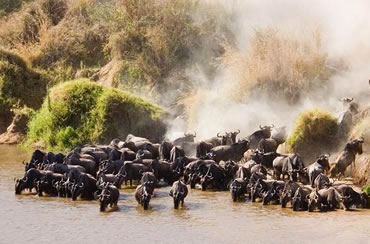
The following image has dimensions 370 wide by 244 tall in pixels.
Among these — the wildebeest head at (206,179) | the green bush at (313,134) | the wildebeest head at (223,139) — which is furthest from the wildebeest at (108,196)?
Answer: the green bush at (313,134)

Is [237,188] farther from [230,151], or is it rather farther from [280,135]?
[280,135]

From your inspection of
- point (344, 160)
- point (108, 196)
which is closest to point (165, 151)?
point (344, 160)

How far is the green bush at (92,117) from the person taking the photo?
31.3 metres

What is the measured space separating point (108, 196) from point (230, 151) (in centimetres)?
672

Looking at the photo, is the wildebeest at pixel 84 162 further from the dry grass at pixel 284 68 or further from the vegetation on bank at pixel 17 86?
the vegetation on bank at pixel 17 86

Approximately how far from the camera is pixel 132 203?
816 inches

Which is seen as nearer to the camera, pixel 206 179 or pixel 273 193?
pixel 273 193

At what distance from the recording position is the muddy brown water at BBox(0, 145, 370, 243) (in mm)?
17078

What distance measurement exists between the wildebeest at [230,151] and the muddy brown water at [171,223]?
3609 mm

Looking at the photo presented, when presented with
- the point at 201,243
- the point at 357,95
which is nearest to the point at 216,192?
the point at 201,243

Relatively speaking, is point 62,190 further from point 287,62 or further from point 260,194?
point 287,62

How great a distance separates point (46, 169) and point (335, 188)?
8.22m

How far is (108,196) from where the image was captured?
19.6m

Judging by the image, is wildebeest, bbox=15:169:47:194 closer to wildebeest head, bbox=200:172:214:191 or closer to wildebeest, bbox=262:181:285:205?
wildebeest head, bbox=200:172:214:191
